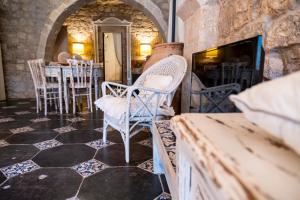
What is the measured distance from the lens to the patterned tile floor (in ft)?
4.22

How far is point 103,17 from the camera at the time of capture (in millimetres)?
7648

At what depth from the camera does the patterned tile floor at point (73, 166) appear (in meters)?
1.29

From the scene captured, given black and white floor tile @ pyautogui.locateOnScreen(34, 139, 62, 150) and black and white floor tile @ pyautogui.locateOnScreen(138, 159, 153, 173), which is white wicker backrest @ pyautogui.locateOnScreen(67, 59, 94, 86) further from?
black and white floor tile @ pyautogui.locateOnScreen(138, 159, 153, 173)

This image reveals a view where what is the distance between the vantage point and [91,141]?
2.17 m

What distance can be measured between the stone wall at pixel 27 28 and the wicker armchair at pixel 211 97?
3.86 meters

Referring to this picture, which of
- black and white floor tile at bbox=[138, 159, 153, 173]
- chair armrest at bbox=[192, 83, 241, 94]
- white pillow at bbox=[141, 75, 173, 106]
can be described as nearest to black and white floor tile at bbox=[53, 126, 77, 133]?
white pillow at bbox=[141, 75, 173, 106]

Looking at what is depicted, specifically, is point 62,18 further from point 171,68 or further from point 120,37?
point 171,68

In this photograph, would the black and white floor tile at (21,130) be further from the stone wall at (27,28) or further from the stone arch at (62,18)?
the stone arch at (62,18)

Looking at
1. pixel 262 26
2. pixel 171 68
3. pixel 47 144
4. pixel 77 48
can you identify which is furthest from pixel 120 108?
pixel 77 48

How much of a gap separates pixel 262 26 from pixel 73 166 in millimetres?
1627

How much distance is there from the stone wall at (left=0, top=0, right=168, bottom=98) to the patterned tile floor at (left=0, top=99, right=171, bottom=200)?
122 inches

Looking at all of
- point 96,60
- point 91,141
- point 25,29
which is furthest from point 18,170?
point 96,60

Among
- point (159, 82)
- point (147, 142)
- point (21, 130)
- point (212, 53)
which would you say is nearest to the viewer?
point (212, 53)

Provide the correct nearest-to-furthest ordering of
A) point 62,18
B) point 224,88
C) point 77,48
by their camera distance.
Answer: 1. point 224,88
2. point 62,18
3. point 77,48
